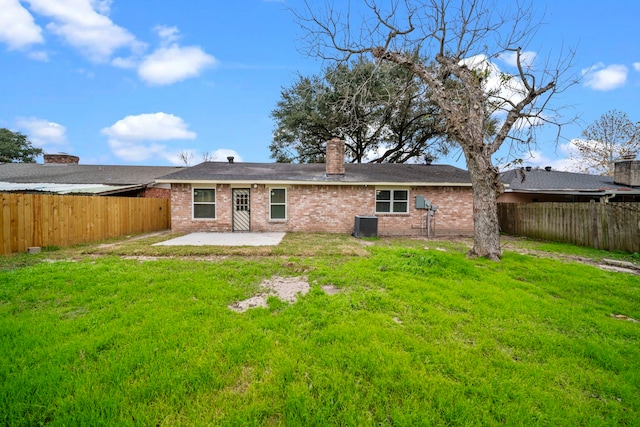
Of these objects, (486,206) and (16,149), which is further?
(16,149)

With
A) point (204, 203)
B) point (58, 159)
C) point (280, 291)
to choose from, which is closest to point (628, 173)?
point (280, 291)

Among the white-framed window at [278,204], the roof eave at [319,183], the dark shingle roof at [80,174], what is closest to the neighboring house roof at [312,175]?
the roof eave at [319,183]

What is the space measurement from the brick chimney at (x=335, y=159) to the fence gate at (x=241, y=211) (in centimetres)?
391

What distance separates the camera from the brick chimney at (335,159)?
12711 millimetres

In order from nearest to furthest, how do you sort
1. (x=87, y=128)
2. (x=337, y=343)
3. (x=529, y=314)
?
(x=337, y=343) < (x=529, y=314) < (x=87, y=128)

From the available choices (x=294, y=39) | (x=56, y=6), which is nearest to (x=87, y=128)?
(x=56, y=6)

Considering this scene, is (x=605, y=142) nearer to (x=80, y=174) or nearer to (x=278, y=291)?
(x=278, y=291)

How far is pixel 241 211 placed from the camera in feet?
39.9

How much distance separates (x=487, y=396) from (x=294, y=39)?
8.61 m

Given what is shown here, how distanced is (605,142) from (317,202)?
2540cm

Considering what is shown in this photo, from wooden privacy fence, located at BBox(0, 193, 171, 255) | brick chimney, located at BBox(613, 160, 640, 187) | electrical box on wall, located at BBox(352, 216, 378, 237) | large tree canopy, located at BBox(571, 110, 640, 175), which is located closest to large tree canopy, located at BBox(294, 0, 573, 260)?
electrical box on wall, located at BBox(352, 216, 378, 237)

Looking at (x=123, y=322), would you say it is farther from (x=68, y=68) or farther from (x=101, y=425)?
(x=68, y=68)

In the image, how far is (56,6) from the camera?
842 cm

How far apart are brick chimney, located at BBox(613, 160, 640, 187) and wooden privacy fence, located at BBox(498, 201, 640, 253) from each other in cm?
899
